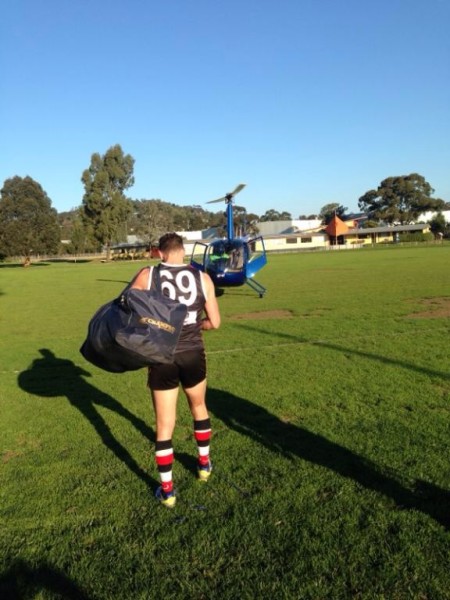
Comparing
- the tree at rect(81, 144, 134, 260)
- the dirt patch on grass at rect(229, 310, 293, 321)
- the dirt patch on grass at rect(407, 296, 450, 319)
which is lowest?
the dirt patch on grass at rect(229, 310, 293, 321)

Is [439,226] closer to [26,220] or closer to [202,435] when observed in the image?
[26,220]

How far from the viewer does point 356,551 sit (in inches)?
124

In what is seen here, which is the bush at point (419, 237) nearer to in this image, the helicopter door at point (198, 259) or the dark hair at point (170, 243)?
the helicopter door at point (198, 259)

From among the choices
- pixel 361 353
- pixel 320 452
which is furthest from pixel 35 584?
pixel 361 353

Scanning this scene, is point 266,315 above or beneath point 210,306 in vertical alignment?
beneath

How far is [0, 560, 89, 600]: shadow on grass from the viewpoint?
9.52 ft

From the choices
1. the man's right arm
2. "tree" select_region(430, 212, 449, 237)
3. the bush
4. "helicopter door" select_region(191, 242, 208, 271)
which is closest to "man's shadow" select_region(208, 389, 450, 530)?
the man's right arm

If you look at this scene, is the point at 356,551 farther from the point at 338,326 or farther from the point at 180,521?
the point at 338,326

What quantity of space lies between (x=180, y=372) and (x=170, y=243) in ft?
3.53

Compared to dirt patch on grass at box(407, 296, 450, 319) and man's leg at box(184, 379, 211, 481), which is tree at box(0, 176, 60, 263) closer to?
dirt patch on grass at box(407, 296, 450, 319)

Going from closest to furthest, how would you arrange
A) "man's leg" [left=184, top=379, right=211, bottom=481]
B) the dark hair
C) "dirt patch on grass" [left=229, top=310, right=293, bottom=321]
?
the dark hair < "man's leg" [left=184, top=379, right=211, bottom=481] < "dirt patch on grass" [left=229, top=310, right=293, bottom=321]

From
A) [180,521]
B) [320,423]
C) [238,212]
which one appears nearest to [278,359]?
[320,423]

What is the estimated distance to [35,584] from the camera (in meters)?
3.00

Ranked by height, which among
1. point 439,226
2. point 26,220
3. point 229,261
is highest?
point 26,220
